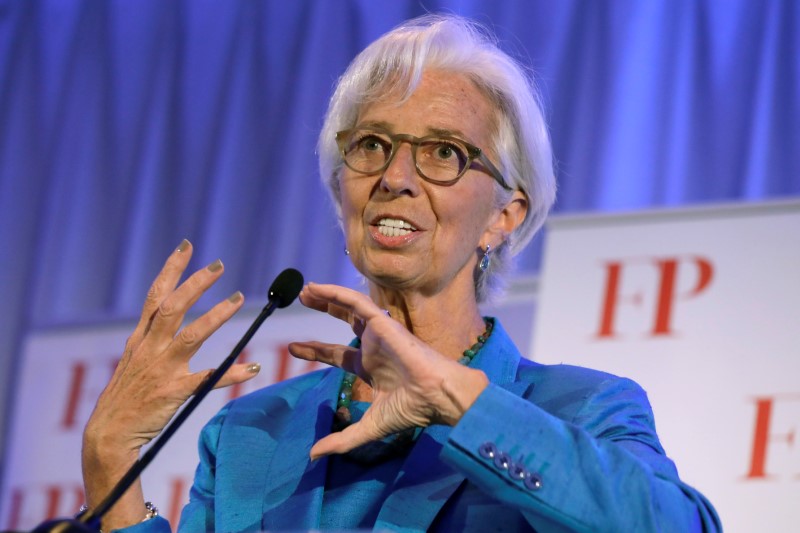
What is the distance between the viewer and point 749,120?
2.99m

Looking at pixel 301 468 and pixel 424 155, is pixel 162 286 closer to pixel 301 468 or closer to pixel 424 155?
pixel 301 468

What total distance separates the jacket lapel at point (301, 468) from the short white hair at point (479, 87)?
1.20 feet

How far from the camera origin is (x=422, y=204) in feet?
6.10

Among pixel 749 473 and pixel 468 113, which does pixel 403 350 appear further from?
pixel 749 473

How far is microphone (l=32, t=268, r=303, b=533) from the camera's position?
113 cm

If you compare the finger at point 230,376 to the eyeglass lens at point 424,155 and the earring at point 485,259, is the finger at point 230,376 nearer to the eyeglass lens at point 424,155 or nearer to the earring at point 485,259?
the eyeglass lens at point 424,155

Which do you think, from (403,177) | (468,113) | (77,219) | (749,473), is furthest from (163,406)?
(77,219)

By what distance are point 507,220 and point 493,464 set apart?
74 centimetres

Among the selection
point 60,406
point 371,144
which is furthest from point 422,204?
point 60,406

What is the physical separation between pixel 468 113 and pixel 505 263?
0.32 meters

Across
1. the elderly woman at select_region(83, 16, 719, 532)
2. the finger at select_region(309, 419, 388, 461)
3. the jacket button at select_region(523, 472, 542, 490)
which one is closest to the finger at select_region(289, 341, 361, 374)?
the elderly woman at select_region(83, 16, 719, 532)

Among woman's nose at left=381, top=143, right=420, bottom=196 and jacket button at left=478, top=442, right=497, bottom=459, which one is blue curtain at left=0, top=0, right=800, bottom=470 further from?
jacket button at left=478, top=442, right=497, bottom=459

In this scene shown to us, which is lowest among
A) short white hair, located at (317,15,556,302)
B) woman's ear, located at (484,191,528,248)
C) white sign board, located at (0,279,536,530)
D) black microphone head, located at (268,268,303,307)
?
white sign board, located at (0,279,536,530)

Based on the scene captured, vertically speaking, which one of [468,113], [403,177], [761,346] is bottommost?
[761,346]
